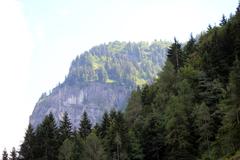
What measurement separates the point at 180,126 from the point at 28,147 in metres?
37.0

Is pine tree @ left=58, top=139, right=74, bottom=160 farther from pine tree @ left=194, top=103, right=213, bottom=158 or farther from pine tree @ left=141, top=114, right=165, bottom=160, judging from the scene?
pine tree @ left=194, top=103, right=213, bottom=158

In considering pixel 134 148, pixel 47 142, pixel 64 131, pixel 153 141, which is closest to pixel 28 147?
pixel 47 142

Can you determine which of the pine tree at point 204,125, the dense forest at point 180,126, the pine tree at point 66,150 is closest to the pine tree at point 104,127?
the dense forest at point 180,126

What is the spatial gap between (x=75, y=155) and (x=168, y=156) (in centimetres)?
2083

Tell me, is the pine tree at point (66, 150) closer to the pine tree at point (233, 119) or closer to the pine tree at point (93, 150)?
the pine tree at point (93, 150)

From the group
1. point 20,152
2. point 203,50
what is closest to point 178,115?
point 203,50

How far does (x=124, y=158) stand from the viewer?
307 ft

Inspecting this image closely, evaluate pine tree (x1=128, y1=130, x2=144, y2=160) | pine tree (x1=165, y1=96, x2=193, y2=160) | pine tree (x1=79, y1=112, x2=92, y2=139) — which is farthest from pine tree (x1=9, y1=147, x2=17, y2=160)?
pine tree (x1=165, y1=96, x2=193, y2=160)

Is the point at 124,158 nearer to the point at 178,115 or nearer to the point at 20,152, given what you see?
the point at 178,115

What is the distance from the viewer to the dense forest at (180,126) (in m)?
81.0

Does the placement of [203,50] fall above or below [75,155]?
above

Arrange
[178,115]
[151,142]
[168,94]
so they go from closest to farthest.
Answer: [178,115] → [151,142] → [168,94]

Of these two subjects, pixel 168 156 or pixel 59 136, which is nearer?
pixel 168 156

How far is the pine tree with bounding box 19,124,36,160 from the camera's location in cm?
10044
